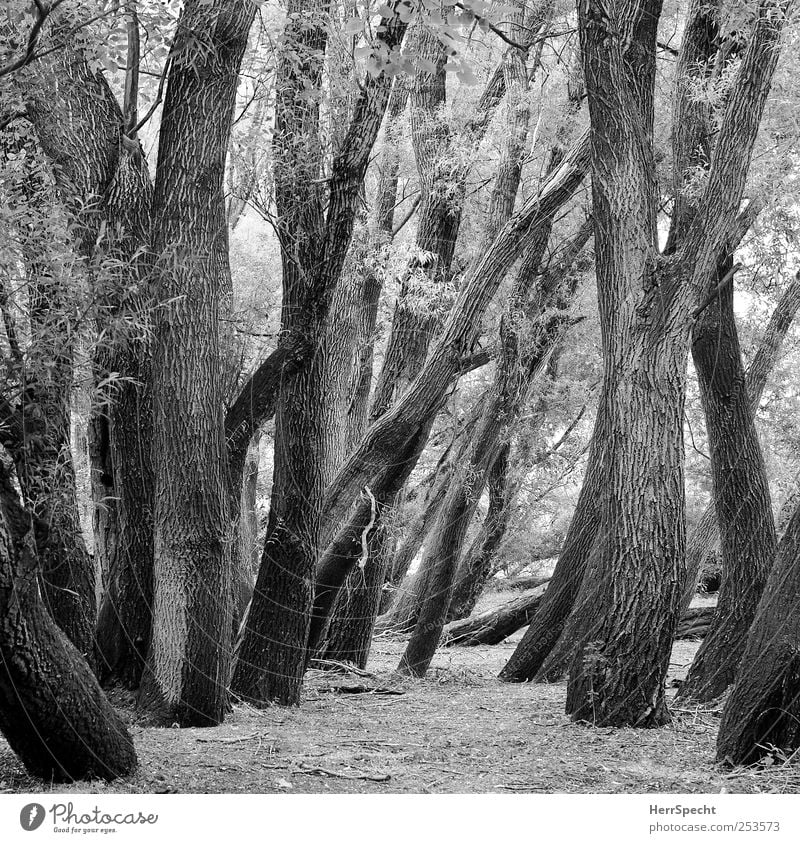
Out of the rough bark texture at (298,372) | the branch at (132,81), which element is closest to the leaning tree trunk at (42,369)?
the branch at (132,81)

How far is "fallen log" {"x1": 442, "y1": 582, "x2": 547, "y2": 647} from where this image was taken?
41.1 ft

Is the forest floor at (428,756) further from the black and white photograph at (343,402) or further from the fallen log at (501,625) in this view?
the fallen log at (501,625)

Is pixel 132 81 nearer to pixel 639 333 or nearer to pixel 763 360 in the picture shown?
pixel 639 333

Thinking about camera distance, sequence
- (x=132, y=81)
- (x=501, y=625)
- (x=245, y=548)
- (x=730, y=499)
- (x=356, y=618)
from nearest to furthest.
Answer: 1. (x=132, y=81)
2. (x=730, y=499)
3. (x=356, y=618)
4. (x=245, y=548)
5. (x=501, y=625)

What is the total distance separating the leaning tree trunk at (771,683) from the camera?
4406 mm

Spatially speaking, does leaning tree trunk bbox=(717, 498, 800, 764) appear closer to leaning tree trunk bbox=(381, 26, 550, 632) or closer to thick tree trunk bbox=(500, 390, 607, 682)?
thick tree trunk bbox=(500, 390, 607, 682)

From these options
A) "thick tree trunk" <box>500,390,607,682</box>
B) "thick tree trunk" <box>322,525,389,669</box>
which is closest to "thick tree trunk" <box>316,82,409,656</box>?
"thick tree trunk" <box>322,525,389,669</box>

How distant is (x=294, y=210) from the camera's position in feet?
21.7

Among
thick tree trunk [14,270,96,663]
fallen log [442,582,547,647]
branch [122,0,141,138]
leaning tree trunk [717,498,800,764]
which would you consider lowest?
fallen log [442,582,547,647]

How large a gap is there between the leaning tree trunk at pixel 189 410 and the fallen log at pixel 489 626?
23.3ft

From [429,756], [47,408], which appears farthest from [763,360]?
[47,408]

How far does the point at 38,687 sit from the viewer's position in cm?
380

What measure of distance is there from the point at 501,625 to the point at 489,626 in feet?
0.52
